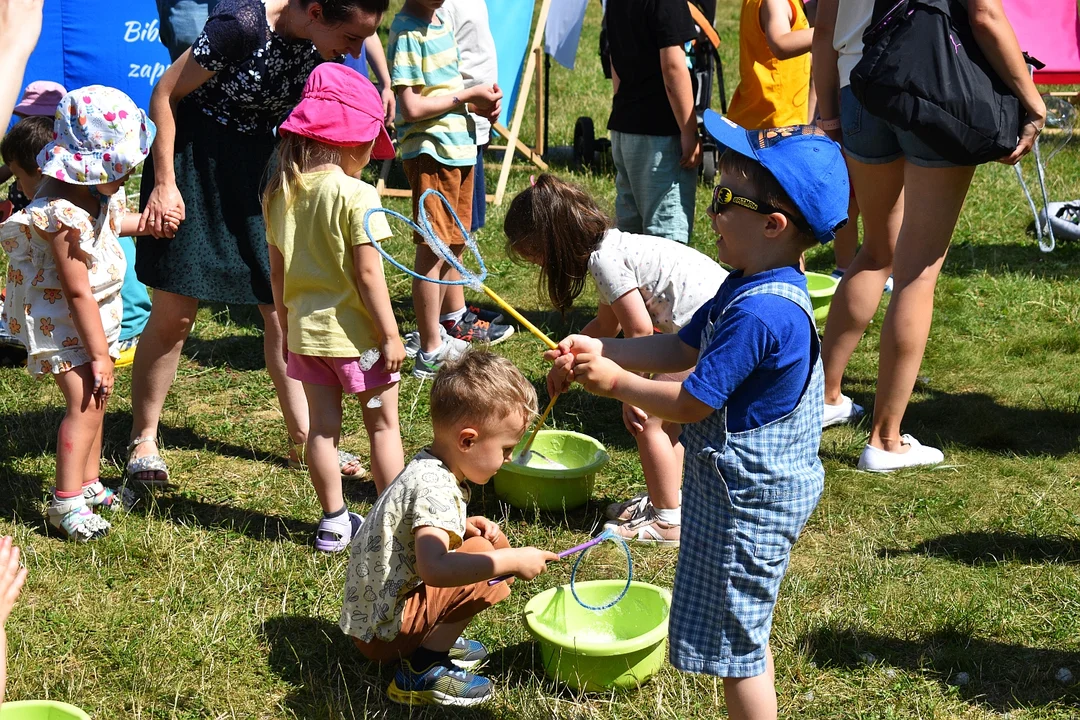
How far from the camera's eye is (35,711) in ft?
8.32

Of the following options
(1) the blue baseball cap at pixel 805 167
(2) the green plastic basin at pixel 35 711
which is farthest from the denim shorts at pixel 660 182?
A: (2) the green plastic basin at pixel 35 711

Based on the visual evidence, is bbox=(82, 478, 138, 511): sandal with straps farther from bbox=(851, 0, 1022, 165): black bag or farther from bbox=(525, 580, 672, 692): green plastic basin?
bbox=(851, 0, 1022, 165): black bag

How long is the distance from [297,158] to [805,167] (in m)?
1.65

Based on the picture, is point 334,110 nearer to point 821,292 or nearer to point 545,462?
point 545,462

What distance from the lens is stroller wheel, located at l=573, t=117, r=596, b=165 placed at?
8.22 metres

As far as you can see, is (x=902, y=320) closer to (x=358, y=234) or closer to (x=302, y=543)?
(x=358, y=234)

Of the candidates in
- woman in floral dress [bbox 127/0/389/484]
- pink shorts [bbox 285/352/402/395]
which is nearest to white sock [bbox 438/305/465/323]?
woman in floral dress [bbox 127/0/389/484]

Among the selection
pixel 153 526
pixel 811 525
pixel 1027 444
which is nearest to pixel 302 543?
pixel 153 526

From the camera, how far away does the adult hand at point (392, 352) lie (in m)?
3.30

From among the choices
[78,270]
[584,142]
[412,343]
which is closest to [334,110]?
[78,270]

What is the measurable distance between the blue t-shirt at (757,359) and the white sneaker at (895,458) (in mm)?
1873

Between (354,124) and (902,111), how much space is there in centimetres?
175

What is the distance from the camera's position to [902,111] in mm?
3531

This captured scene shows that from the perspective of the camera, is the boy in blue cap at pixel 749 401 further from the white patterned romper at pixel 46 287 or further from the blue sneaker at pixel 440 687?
the white patterned romper at pixel 46 287
